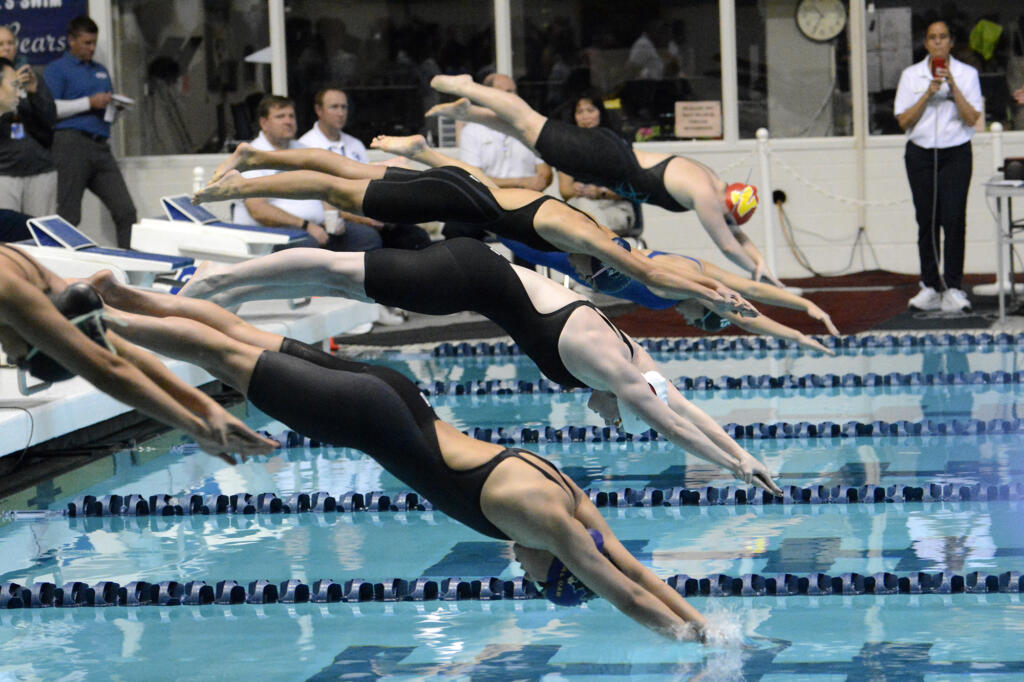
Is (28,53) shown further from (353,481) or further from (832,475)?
(832,475)

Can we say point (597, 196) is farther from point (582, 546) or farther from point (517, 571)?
point (582, 546)

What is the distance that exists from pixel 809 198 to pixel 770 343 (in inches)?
119

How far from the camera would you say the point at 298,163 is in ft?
19.2

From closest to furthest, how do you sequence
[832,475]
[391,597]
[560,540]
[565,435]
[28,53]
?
[560,540]
[391,597]
[832,475]
[565,435]
[28,53]

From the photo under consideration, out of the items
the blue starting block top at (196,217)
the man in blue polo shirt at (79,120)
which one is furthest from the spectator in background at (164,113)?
the blue starting block top at (196,217)

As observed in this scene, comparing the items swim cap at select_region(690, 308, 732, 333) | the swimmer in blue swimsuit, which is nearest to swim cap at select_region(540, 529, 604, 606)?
the swimmer in blue swimsuit

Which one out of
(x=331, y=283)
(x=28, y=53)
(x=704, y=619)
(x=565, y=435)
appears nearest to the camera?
(x=704, y=619)

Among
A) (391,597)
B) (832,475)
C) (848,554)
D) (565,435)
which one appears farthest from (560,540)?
(565,435)

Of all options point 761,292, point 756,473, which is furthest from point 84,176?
point 756,473

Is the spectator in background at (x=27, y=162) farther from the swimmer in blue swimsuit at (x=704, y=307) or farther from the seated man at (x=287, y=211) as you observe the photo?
the swimmer in blue swimsuit at (x=704, y=307)

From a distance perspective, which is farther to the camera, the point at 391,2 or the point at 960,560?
the point at 391,2

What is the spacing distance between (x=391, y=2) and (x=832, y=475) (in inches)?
307

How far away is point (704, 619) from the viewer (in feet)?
13.8

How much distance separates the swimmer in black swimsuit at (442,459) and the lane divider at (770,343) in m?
5.18
